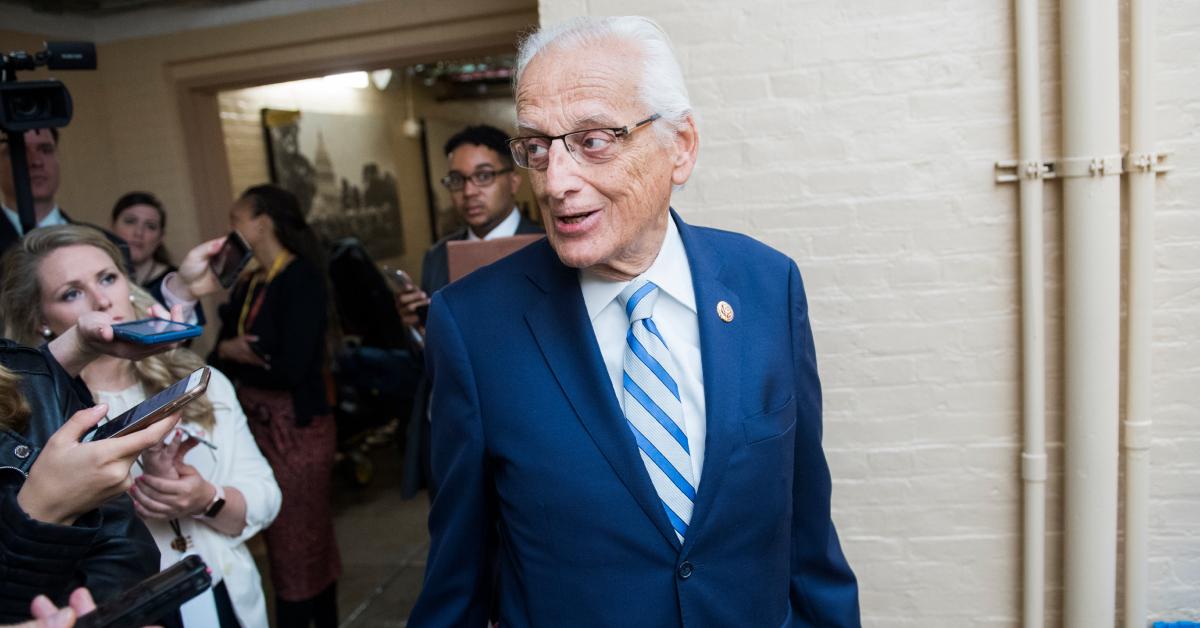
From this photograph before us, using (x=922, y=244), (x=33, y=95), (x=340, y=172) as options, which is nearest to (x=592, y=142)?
(x=922, y=244)

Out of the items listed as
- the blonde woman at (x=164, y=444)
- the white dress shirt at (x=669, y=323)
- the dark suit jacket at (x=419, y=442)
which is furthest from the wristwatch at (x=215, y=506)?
the white dress shirt at (x=669, y=323)

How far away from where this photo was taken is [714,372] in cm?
140

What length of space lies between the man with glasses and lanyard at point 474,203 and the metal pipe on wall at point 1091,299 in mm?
1778

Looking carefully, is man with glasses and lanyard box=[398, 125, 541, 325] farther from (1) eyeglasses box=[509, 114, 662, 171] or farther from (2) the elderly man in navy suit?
(1) eyeglasses box=[509, 114, 662, 171]

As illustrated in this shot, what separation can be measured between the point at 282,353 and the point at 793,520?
246 cm

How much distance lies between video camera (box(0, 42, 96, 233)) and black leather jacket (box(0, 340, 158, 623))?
1.12 meters

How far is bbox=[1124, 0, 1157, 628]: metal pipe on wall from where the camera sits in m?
2.17

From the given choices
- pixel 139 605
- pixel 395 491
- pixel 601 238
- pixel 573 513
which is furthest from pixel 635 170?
pixel 395 491

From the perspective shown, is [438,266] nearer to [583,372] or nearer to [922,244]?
[922,244]

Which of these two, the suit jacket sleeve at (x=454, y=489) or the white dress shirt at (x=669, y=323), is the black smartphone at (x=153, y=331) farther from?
the white dress shirt at (x=669, y=323)

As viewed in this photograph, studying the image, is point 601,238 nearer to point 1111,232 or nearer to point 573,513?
point 573,513

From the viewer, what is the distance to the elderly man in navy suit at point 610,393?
1341 mm

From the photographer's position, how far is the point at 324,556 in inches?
132

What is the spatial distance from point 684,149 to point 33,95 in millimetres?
2043
